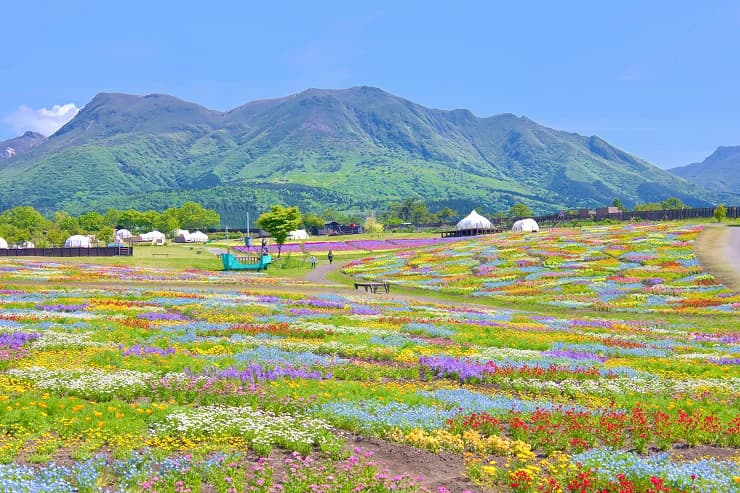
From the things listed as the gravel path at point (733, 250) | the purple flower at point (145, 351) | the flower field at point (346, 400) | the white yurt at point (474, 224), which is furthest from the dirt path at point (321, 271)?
the white yurt at point (474, 224)

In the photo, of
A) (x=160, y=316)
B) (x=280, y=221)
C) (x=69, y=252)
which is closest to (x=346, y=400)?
(x=160, y=316)

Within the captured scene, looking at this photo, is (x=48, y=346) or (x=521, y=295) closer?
(x=48, y=346)

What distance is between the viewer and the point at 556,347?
23453 mm

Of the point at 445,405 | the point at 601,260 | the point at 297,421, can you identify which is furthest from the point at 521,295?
the point at 297,421

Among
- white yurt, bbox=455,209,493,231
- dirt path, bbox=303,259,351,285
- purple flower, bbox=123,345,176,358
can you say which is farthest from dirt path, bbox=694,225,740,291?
white yurt, bbox=455,209,493,231

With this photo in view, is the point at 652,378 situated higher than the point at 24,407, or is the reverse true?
the point at 24,407

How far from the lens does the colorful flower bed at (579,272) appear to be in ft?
145

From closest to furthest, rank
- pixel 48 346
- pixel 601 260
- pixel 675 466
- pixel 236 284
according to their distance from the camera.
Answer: pixel 675 466, pixel 48 346, pixel 236 284, pixel 601 260

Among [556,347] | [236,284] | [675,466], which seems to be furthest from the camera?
[236,284]

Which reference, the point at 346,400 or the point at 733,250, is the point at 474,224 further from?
the point at 346,400

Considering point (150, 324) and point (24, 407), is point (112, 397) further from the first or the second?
point (150, 324)

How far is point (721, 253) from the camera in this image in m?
63.3

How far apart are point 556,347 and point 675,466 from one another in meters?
13.3

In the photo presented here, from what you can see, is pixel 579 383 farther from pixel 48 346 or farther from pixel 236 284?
pixel 236 284
